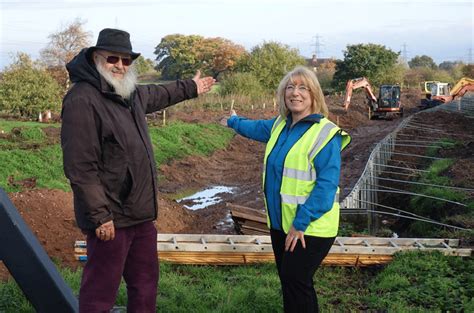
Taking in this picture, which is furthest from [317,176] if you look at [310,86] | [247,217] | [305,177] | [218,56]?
[218,56]

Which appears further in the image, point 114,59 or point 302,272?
point 302,272

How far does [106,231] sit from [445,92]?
37.4 metres

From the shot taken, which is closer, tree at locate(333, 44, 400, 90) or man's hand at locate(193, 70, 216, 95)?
man's hand at locate(193, 70, 216, 95)

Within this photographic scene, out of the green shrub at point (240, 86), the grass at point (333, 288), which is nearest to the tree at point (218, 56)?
the green shrub at point (240, 86)

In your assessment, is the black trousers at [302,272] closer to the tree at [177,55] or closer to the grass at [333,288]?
the grass at [333,288]

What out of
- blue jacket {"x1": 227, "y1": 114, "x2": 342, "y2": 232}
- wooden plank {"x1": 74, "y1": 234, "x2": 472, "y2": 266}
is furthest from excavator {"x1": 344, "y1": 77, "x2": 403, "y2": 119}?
blue jacket {"x1": 227, "y1": 114, "x2": 342, "y2": 232}

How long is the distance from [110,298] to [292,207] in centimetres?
116

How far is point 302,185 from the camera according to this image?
10.6 ft

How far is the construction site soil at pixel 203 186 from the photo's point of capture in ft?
25.5

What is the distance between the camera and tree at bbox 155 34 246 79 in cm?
5447

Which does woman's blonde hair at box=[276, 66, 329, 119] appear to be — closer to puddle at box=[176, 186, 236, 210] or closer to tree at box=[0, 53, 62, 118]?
puddle at box=[176, 186, 236, 210]

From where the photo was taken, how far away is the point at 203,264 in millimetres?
6090

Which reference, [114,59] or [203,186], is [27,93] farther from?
[114,59]

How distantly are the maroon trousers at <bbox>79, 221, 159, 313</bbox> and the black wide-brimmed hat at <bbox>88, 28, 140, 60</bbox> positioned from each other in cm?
99
